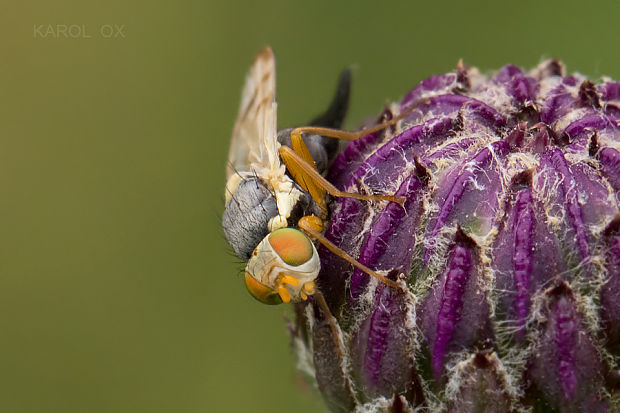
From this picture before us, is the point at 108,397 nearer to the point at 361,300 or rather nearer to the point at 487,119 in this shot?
the point at 361,300

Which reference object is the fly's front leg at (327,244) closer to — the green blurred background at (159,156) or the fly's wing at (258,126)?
the fly's wing at (258,126)

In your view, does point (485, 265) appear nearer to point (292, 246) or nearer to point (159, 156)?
point (292, 246)

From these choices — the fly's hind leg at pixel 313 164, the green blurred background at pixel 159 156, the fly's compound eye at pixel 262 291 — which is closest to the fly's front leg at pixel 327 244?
the fly's hind leg at pixel 313 164

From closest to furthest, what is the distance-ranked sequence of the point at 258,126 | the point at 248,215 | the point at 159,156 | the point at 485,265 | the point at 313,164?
the point at 485,265 < the point at 248,215 < the point at 313,164 < the point at 258,126 < the point at 159,156

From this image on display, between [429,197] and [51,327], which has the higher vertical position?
[429,197]

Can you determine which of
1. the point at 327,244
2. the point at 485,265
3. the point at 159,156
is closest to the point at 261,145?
the point at 327,244

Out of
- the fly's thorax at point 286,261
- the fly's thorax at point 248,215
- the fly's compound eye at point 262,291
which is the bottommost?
the fly's compound eye at point 262,291

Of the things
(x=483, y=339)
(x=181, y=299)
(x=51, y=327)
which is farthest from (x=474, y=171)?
(x=51, y=327)

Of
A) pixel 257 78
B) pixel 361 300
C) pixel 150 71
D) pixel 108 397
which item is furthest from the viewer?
pixel 150 71
